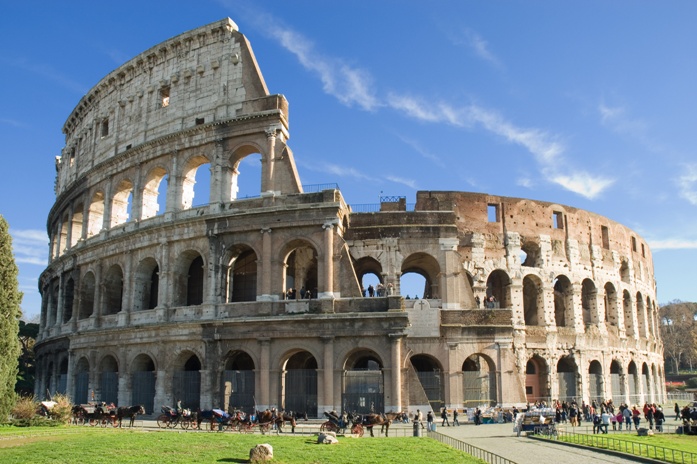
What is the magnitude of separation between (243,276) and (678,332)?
64375 millimetres

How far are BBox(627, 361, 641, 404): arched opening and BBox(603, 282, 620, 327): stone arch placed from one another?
302 cm

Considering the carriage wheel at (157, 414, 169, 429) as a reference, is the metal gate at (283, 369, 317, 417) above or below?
above

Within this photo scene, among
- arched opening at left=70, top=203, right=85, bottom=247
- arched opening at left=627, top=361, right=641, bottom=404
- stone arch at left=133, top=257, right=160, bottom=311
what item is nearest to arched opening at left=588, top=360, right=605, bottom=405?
arched opening at left=627, top=361, right=641, bottom=404

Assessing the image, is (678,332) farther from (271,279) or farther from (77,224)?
(77,224)

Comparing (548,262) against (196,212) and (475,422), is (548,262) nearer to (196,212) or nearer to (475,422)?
(475,422)

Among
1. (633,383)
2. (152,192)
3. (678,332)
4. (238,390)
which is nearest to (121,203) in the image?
(152,192)

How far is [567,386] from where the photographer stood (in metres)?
33.5

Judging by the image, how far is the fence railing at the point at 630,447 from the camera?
14.8 meters

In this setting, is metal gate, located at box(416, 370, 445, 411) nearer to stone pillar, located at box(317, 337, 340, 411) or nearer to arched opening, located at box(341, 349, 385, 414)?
arched opening, located at box(341, 349, 385, 414)

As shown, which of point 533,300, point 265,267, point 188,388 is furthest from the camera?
point 533,300

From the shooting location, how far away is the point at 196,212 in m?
28.7

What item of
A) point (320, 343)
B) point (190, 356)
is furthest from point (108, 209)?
point (320, 343)

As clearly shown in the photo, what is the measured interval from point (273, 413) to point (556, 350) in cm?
1727

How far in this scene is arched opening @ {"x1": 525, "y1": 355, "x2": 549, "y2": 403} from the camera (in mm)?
32656
